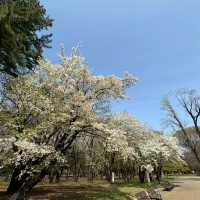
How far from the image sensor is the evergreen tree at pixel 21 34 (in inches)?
476

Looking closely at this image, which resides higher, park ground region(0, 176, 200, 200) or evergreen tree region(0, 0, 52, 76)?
evergreen tree region(0, 0, 52, 76)

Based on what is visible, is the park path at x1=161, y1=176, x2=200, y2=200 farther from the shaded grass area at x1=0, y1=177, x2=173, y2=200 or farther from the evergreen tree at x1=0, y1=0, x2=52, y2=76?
the evergreen tree at x1=0, y1=0, x2=52, y2=76

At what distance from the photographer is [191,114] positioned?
3959 centimetres

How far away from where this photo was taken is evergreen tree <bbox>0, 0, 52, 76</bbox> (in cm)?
1209

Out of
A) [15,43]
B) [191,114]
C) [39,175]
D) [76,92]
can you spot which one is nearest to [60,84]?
[76,92]

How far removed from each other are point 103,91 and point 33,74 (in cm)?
403

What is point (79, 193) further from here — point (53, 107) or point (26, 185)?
point (53, 107)

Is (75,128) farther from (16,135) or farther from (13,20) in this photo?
(13,20)

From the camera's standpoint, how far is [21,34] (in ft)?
42.9

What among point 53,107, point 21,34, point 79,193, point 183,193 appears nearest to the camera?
point 21,34

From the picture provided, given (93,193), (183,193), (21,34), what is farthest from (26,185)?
(183,193)

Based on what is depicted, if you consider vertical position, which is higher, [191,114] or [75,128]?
[191,114]

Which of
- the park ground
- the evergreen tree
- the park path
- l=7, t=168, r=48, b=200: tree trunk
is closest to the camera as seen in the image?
the evergreen tree

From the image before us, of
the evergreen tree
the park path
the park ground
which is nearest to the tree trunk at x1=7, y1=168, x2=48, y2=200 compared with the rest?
the park ground
